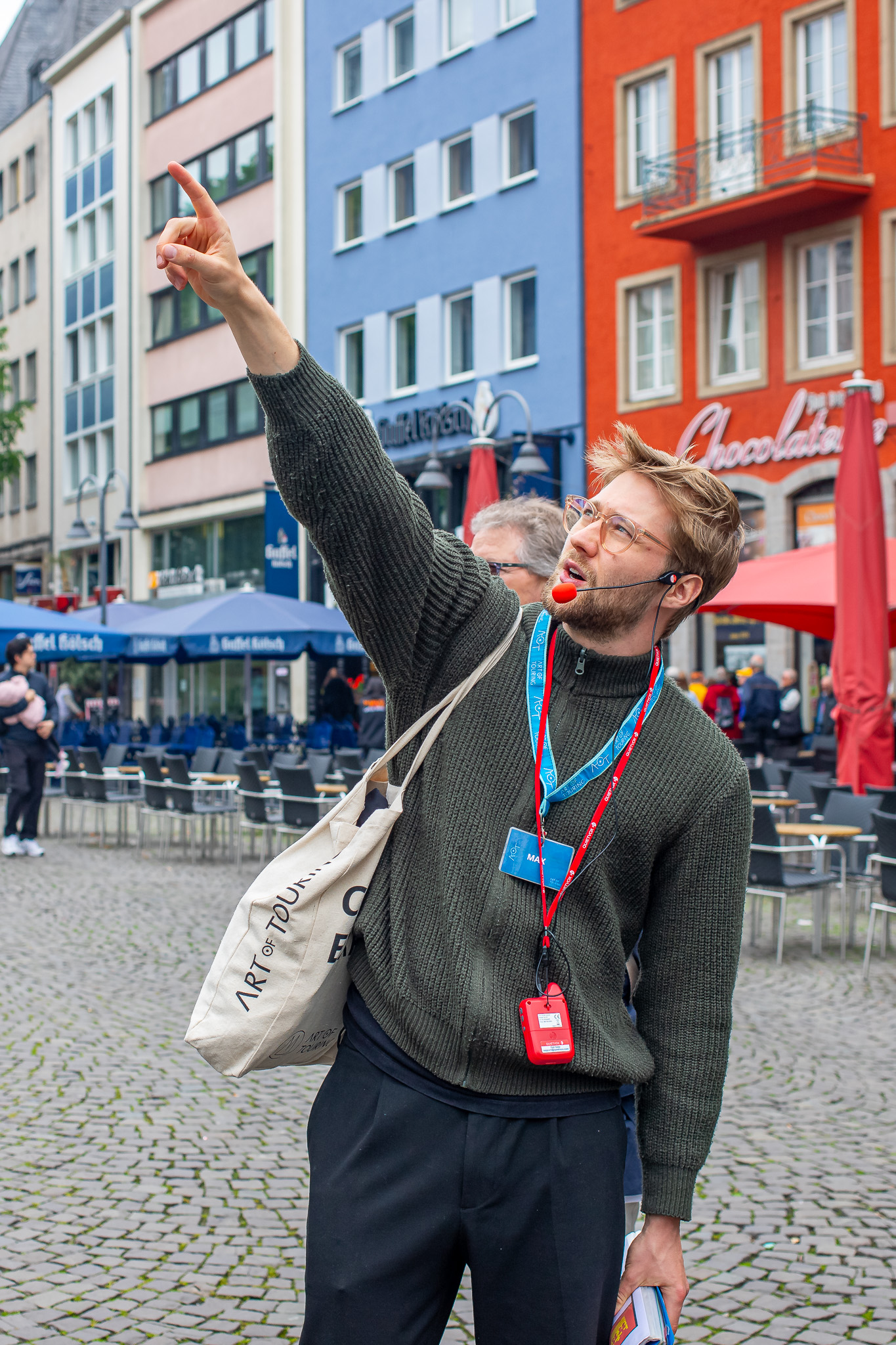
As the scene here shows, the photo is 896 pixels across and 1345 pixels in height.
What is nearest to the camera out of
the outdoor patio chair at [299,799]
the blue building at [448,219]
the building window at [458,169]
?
the outdoor patio chair at [299,799]

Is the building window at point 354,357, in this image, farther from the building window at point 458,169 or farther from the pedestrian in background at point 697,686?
the pedestrian in background at point 697,686

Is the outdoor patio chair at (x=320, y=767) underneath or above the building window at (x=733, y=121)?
underneath

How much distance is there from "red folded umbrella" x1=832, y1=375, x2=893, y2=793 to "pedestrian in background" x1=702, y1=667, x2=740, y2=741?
8476 millimetres

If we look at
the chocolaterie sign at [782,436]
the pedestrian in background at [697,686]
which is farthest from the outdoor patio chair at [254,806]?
the chocolaterie sign at [782,436]

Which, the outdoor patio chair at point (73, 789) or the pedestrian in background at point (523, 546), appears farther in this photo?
the outdoor patio chair at point (73, 789)

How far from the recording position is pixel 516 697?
2.12 meters

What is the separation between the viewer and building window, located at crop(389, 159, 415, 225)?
29.4 m

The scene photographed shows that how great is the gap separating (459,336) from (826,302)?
27.7ft

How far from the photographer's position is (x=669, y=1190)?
2104mm

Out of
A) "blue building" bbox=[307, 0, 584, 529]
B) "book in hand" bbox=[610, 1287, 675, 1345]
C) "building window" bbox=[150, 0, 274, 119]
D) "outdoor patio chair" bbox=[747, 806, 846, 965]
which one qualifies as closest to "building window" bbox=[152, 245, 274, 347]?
"blue building" bbox=[307, 0, 584, 529]

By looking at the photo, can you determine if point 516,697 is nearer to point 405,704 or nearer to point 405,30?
point 405,704

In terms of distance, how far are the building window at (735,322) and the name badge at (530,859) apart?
68.4 ft

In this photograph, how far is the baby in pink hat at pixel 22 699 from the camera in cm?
1422

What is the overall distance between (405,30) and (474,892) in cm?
3027
